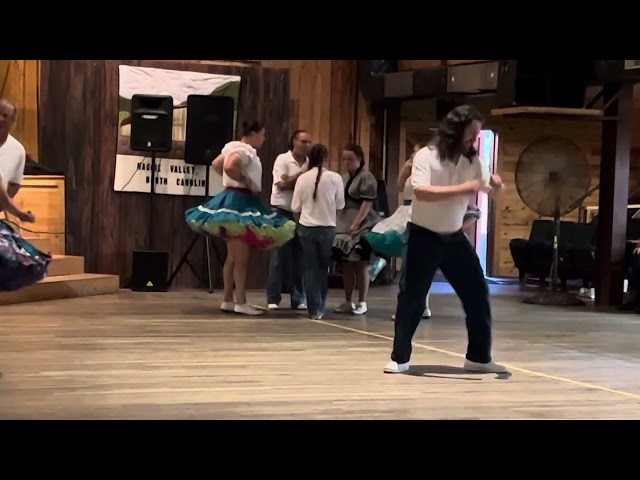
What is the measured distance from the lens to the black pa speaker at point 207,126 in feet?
30.2

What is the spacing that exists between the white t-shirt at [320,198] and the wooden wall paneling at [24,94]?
362 cm

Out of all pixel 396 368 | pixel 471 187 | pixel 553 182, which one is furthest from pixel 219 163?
pixel 553 182

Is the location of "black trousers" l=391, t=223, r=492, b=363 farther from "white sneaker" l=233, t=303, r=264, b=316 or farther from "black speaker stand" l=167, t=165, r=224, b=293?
"black speaker stand" l=167, t=165, r=224, b=293

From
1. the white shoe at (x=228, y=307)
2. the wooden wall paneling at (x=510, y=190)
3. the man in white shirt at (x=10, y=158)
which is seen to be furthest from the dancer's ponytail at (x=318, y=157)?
the wooden wall paneling at (x=510, y=190)

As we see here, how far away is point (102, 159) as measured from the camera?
9414mm

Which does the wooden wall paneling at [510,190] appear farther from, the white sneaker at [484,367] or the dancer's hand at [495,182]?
the dancer's hand at [495,182]

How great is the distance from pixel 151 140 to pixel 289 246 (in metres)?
2.20

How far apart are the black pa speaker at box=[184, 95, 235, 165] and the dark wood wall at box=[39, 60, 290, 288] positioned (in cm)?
52

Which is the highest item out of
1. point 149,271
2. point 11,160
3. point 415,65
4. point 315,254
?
point 415,65

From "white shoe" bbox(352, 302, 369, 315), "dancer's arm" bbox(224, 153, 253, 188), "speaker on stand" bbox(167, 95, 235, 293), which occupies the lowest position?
"white shoe" bbox(352, 302, 369, 315)

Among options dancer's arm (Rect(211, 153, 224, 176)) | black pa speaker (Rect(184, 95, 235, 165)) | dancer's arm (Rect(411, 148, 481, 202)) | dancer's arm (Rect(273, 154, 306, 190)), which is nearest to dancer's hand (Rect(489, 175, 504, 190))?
dancer's arm (Rect(411, 148, 481, 202))

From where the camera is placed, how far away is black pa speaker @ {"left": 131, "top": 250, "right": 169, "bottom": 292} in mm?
9203

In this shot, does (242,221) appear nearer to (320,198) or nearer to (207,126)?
(320,198)

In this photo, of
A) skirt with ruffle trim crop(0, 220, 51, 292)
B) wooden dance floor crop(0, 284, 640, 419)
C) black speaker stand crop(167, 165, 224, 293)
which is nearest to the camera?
wooden dance floor crop(0, 284, 640, 419)
